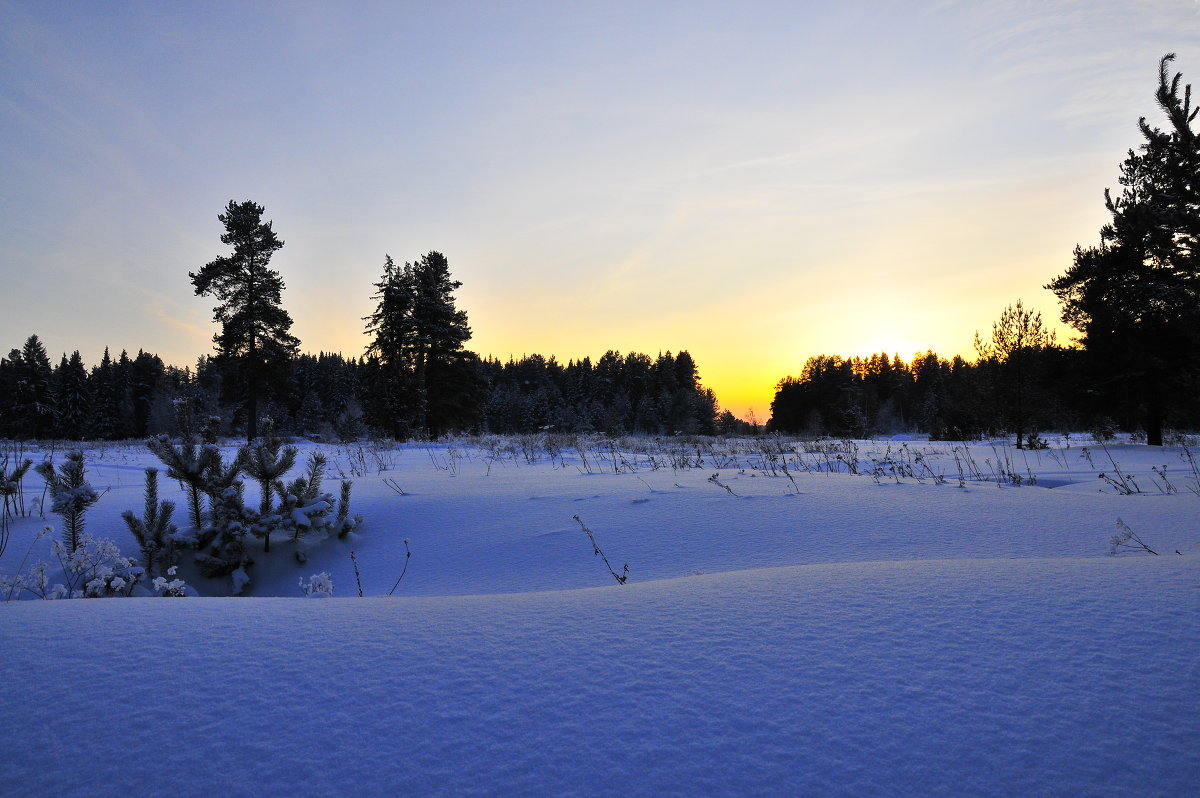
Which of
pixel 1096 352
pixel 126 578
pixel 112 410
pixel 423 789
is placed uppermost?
pixel 112 410

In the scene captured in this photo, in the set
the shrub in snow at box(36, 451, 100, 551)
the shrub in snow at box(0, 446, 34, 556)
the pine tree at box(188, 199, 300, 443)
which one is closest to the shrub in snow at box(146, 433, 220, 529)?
the shrub in snow at box(36, 451, 100, 551)

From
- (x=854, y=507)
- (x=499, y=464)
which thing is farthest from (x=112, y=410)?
(x=854, y=507)

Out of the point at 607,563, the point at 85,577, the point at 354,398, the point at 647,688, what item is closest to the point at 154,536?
the point at 85,577

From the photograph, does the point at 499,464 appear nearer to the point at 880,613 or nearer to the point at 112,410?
the point at 880,613

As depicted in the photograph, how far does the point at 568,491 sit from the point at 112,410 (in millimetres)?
75245

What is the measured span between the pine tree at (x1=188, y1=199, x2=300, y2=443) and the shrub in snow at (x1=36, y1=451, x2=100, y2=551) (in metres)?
21.5

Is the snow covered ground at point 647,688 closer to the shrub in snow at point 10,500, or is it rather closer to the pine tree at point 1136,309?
the shrub in snow at point 10,500

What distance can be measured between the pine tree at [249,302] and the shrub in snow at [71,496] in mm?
21527

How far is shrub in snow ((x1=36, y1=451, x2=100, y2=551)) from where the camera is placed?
3592 mm

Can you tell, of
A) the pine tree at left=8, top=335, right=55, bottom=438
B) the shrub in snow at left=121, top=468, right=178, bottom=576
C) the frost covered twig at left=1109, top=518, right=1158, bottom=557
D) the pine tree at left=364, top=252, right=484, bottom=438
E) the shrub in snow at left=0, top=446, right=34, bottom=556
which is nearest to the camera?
the frost covered twig at left=1109, top=518, right=1158, bottom=557

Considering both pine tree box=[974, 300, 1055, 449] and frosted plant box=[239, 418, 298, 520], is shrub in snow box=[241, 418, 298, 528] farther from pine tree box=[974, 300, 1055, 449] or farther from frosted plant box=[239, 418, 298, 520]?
pine tree box=[974, 300, 1055, 449]

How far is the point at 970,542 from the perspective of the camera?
322cm

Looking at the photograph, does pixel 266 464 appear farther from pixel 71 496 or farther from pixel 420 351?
pixel 420 351

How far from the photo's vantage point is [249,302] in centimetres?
2294
